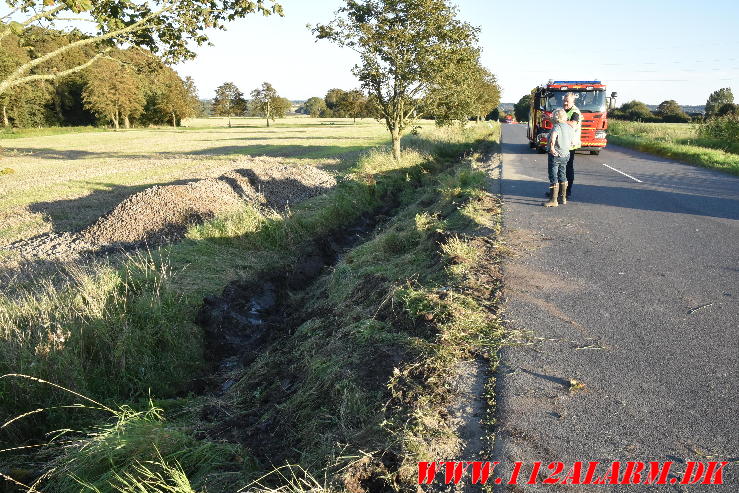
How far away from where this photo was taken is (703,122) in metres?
25.0

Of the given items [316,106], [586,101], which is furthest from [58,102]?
[316,106]

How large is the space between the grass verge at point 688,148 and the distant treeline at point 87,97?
39.6m

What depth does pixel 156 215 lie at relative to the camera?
10.6m

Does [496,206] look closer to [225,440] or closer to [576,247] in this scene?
[576,247]

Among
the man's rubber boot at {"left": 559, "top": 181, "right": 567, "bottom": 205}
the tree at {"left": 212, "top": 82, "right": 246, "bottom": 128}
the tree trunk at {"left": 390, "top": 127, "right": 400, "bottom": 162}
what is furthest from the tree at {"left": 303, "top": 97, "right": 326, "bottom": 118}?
the man's rubber boot at {"left": 559, "top": 181, "right": 567, "bottom": 205}

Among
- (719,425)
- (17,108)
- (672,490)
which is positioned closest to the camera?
(672,490)

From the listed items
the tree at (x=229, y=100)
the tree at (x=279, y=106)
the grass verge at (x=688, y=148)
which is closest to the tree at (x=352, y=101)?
the grass verge at (x=688, y=148)

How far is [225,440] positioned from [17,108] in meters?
62.4

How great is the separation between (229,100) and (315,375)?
87.4 meters

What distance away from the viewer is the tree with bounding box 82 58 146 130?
53281 millimetres

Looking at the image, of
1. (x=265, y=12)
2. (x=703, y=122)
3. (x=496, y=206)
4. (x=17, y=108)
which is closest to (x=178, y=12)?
(x=265, y=12)

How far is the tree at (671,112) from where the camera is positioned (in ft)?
198

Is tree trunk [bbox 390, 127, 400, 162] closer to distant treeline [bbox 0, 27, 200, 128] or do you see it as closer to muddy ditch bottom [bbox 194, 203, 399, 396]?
muddy ditch bottom [bbox 194, 203, 399, 396]

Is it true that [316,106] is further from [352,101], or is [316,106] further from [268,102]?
[352,101]
